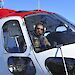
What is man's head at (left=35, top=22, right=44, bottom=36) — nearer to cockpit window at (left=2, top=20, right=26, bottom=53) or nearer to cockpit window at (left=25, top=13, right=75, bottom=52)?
cockpit window at (left=25, top=13, right=75, bottom=52)

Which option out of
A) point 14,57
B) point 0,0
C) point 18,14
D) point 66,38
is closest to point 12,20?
point 18,14

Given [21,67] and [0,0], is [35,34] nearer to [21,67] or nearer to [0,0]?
[21,67]

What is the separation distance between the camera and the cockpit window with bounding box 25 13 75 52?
780 centimetres

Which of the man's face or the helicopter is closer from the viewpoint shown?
the helicopter

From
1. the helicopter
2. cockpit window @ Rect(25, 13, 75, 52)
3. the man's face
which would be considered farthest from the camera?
the man's face

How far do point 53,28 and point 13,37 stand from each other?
96cm

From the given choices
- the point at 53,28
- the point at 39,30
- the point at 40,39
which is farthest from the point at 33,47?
the point at 53,28

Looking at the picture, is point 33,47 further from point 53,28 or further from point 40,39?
point 53,28

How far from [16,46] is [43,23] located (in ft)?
2.66

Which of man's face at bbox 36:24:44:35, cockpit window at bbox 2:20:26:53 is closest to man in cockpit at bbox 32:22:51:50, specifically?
man's face at bbox 36:24:44:35

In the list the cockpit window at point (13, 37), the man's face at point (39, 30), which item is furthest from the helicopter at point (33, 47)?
the man's face at point (39, 30)

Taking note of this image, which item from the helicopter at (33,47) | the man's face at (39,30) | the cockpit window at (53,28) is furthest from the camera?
the man's face at (39,30)

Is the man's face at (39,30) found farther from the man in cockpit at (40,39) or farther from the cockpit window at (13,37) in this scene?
the cockpit window at (13,37)

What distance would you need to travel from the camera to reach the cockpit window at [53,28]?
7797mm
